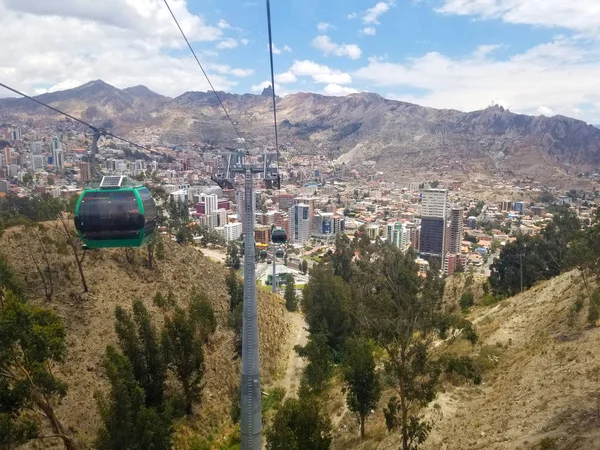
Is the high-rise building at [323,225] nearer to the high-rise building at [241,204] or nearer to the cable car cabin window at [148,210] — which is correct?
the high-rise building at [241,204]

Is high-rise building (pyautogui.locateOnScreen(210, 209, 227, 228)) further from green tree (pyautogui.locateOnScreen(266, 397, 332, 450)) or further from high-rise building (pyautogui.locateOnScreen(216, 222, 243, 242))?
green tree (pyautogui.locateOnScreen(266, 397, 332, 450))

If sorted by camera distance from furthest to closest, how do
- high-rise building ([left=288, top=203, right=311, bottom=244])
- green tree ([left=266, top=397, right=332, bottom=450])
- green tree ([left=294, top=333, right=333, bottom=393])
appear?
high-rise building ([left=288, top=203, right=311, bottom=244]) → green tree ([left=294, top=333, right=333, bottom=393]) → green tree ([left=266, top=397, right=332, bottom=450])

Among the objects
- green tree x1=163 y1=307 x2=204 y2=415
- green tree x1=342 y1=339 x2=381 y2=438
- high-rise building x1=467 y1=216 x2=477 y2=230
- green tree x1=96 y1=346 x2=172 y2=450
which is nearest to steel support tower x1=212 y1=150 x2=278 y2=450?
green tree x1=96 y1=346 x2=172 y2=450

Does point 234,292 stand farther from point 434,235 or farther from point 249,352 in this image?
point 434,235

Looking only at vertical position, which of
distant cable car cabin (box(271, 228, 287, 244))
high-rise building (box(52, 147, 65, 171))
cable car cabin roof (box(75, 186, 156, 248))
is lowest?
distant cable car cabin (box(271, 228, 287, 244))

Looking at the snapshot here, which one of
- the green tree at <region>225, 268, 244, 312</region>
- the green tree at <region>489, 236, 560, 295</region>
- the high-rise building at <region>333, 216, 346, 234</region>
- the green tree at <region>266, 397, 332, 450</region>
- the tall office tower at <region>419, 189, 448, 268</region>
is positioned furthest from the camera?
the high-rise building at <region>333, 216, 346, 234</region>

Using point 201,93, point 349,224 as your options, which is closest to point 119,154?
point 349,224

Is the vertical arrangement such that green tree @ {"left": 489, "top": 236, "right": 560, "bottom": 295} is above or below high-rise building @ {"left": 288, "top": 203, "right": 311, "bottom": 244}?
above

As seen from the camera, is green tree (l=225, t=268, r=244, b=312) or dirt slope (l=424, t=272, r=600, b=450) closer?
dirt slope (l=424, t=272, r=600, b=450)
